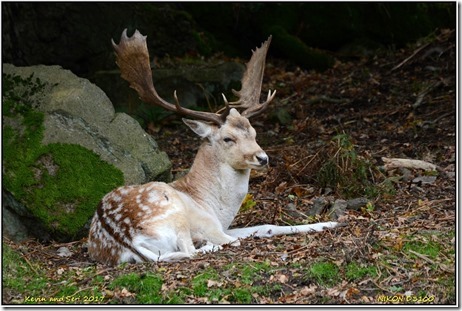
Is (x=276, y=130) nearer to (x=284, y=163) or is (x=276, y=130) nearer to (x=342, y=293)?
(x=284, y=163)

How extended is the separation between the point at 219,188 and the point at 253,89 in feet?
3.80

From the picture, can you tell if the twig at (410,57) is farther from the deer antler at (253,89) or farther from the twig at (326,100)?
the deer antler at (253,89)

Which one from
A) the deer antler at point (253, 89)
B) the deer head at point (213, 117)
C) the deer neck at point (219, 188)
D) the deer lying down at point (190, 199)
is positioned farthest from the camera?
the deer antler at point (253, 89)

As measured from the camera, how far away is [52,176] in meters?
8.23

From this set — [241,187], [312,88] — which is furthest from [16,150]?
[312,88]

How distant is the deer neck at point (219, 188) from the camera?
798cm

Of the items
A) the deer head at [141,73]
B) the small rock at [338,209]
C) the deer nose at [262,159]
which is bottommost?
the small rock at [338,209]

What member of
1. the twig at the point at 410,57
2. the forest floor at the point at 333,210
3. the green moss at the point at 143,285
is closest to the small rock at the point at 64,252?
the forest floor at the point at 333,210

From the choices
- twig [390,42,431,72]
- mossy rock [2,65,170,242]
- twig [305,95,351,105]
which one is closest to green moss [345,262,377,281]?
mossy rock [2,65,170,242]

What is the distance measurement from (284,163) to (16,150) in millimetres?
2945

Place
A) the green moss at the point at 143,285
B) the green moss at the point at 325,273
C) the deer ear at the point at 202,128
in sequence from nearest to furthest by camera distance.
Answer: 1. the green moss at the point at 143,285
2. the green moss at the point at 325,273
3. the deer ear at the point at 202,128

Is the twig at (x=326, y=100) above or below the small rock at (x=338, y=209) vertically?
above

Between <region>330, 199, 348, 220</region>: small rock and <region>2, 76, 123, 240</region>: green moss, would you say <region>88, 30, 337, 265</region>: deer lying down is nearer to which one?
<region>330, 199, 348, 220</region>: small rock

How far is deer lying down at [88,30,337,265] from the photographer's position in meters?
7.11
